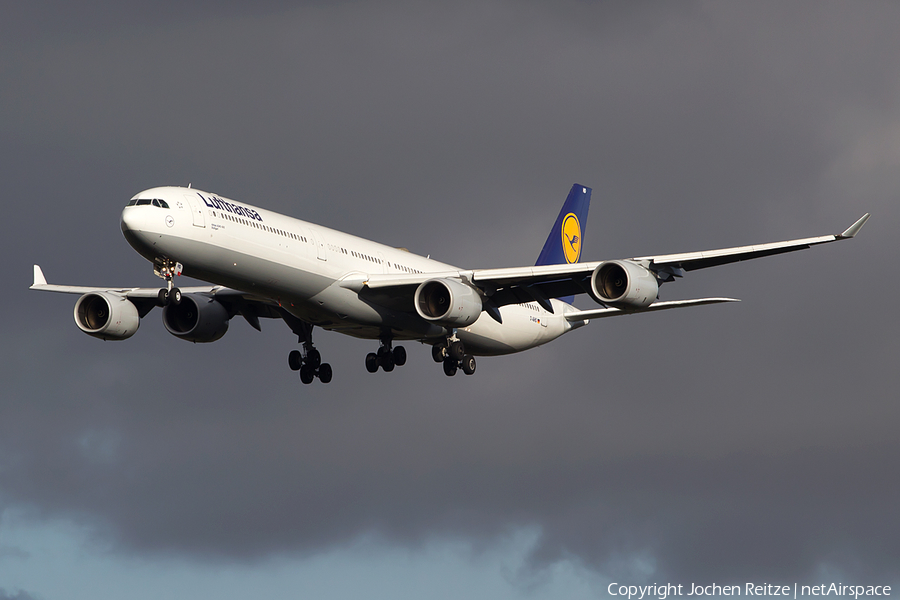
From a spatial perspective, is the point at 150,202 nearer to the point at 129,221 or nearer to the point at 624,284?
the point at 129,221

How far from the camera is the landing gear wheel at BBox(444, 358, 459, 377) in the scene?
51.4 m

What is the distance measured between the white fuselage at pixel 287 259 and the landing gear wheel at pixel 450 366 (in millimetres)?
1076

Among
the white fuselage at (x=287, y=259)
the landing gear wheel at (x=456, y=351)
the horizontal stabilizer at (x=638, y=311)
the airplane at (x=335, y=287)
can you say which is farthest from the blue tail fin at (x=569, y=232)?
the landing gear wheel at (x=456, y=351)

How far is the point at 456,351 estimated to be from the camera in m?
51.1

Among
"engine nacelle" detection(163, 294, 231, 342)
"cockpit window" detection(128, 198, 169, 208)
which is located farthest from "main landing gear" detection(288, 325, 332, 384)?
"cockpit window" detection(128, 198, 169, 208)

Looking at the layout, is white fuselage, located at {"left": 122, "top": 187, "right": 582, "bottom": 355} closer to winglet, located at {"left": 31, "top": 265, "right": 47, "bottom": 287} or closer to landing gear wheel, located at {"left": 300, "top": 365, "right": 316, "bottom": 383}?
landing gear wheel, located at {"left": 300, "top": 365, "right": 316, "bottom": 383}

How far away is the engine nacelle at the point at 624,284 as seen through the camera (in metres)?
44.2

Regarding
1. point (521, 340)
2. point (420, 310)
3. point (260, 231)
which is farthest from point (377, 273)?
point (521, 340)

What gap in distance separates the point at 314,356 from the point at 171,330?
6.28m

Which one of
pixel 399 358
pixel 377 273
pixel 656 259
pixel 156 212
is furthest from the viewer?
pixel 399 358

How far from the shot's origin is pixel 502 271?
47750mm

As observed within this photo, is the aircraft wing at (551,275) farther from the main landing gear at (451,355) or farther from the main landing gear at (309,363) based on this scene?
the main landing gear at (309,363)

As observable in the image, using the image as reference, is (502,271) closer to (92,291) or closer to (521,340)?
(521,340)

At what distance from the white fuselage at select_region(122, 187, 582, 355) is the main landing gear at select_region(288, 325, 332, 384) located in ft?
11.6
